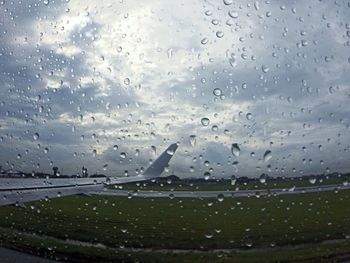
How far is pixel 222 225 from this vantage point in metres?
2.72

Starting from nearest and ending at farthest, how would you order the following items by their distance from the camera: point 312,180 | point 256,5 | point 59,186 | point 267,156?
point 267,156, point 312,180, point 256,5, point 59,186

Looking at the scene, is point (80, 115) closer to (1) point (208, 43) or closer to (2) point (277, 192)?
(1) point (208, 43)

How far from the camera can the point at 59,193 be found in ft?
12.7

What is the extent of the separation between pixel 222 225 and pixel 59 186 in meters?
1.81

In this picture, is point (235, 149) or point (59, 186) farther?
point (59, 186)

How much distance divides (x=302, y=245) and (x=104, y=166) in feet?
4.36

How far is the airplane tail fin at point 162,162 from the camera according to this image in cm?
257

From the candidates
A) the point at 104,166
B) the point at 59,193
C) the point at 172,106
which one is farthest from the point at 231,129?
the point at 59,193

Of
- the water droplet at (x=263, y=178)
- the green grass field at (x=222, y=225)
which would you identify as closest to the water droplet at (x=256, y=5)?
the water droplet at (x=263, y=178)

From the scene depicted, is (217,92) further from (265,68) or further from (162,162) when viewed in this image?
(162,162)

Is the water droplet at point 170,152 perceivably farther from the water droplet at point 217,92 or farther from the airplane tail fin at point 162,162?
the water droplet at point 217,92

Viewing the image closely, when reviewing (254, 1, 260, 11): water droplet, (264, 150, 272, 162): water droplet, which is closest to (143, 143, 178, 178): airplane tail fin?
(264, 150, 272, 162): water droplet

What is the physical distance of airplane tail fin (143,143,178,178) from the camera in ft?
8.43

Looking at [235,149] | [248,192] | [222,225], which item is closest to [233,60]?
[235,149]
